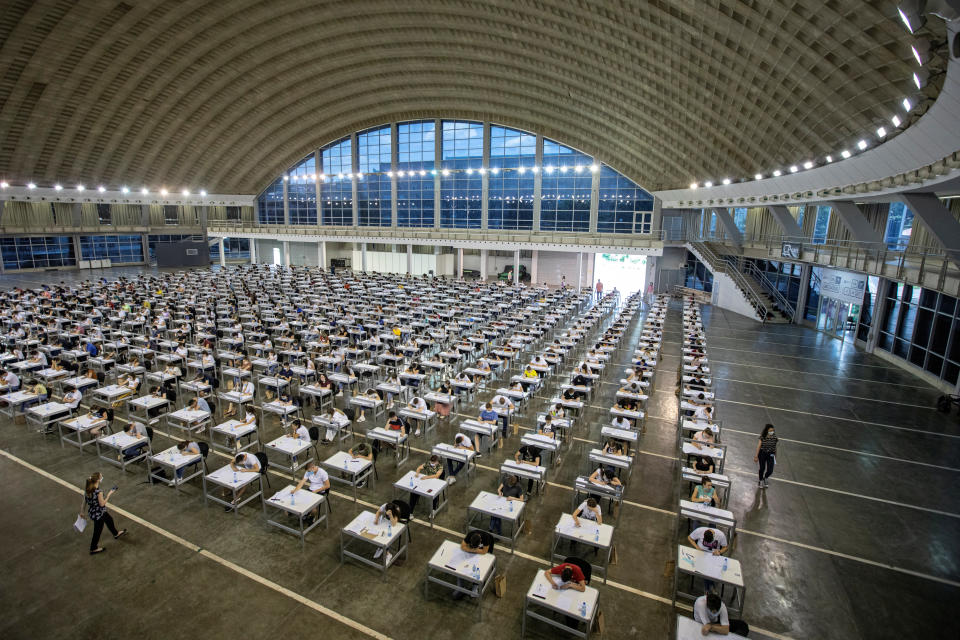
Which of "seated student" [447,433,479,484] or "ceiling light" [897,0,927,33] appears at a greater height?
"ceiling light" [897,0,927,33]

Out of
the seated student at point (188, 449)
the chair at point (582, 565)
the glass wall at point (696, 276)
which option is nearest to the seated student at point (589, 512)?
the chair at point (582, 565)

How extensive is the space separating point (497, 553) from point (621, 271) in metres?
39.7

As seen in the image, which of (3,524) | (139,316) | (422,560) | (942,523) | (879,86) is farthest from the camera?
(139,316)

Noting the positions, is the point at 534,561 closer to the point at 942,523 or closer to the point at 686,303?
the point at 942,523

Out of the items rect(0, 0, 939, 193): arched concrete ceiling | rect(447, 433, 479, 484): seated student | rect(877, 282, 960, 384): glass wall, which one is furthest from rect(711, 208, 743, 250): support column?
rect(447, 433, 479, 484): seated student

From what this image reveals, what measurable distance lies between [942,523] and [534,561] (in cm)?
870

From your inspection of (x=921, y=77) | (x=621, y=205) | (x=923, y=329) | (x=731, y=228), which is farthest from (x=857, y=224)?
(x=621, y=205)

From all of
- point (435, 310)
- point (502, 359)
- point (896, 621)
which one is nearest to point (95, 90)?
point (435, 310)

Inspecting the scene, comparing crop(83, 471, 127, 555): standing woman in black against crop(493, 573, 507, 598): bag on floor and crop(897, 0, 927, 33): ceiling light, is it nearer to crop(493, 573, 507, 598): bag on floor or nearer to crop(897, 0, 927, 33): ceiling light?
crop(493, 573, 507, 598): bag on floor

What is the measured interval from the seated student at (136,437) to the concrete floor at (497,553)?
1.58ft

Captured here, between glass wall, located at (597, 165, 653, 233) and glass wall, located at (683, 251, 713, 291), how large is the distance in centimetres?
536

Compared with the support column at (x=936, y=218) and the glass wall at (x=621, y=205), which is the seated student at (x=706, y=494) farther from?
the glass wall at (x=621, y=205)

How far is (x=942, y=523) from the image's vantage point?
1015 cm

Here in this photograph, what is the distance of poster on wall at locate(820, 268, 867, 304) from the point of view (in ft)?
81.4
